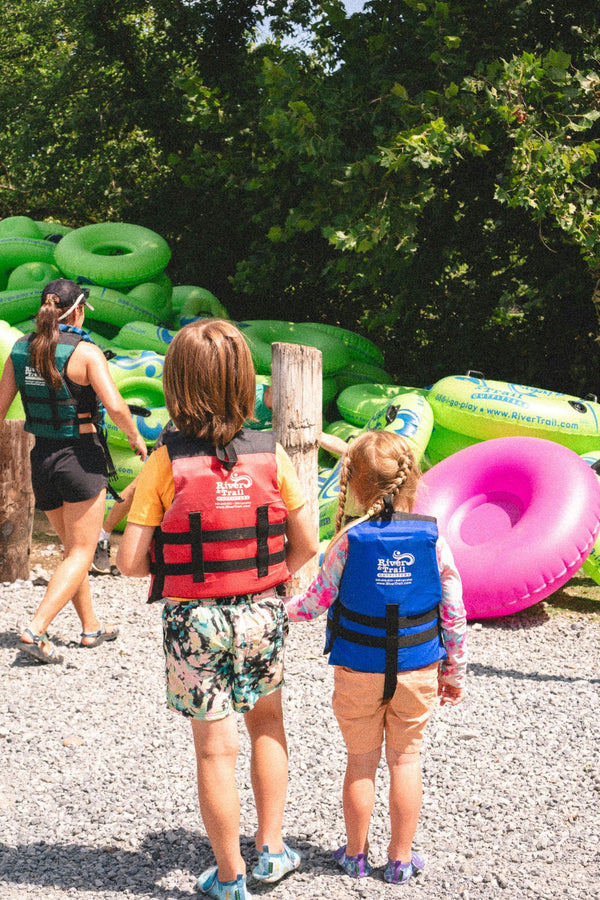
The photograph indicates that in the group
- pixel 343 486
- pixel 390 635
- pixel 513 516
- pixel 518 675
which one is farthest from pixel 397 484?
pixel 513 516

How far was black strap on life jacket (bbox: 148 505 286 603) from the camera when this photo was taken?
2.12 m

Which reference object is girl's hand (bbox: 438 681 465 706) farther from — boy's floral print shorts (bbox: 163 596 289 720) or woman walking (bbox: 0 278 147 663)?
woman walking (bbox: 0 278 147 663)

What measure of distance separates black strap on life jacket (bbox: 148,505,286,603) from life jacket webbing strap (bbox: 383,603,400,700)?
0.37m

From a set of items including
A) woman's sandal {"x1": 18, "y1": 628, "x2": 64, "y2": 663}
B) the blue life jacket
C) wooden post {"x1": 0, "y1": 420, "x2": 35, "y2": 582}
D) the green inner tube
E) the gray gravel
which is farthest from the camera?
the green inner tube

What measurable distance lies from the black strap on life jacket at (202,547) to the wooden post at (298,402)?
2.45m

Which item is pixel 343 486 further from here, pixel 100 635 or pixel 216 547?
pixel 100 635

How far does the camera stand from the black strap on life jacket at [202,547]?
83.4 inches

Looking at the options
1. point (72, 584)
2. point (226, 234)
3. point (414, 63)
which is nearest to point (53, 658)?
point (72, 584)

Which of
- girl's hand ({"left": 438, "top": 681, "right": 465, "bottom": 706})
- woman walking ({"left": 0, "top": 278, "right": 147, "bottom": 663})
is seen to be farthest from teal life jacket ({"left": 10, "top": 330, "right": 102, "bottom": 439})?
girl's hand ({"left": 438, "top": 681, "right": 465, "bottom": 706})

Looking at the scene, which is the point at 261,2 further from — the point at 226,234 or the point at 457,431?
the point at 457,431

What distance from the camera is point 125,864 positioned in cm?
256

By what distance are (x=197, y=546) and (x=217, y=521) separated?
0.08m

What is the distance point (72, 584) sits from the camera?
Answer: 4.00m

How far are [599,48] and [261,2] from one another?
489cm
